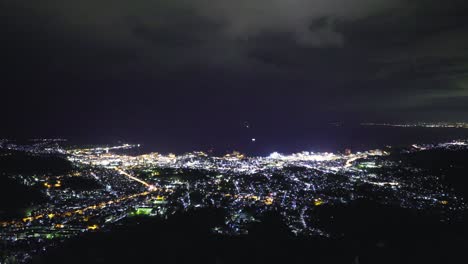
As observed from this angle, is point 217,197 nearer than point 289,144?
Yes

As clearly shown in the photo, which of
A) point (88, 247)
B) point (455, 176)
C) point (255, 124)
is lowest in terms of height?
point (88, 247)

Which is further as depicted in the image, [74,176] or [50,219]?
[74,176]

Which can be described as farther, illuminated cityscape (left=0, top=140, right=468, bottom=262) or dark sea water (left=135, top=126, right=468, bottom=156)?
dark sea water (left=135, top=126, right=468, bottom=156)

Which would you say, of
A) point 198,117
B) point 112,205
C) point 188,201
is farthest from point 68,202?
point 198,117

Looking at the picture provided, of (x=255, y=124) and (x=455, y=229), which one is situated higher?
(x=255, y=124)

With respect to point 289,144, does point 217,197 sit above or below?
below

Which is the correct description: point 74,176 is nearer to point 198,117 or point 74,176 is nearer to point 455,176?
point 455,176

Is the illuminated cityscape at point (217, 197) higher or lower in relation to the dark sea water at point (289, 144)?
lower

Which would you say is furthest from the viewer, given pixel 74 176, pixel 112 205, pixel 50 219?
pixel 74 176

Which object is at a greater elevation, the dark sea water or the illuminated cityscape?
the dark sea water

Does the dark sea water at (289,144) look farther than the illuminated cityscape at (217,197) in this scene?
Yes

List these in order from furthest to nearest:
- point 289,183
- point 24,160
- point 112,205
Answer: point 24,160 < point 289,183 < point 112,205
